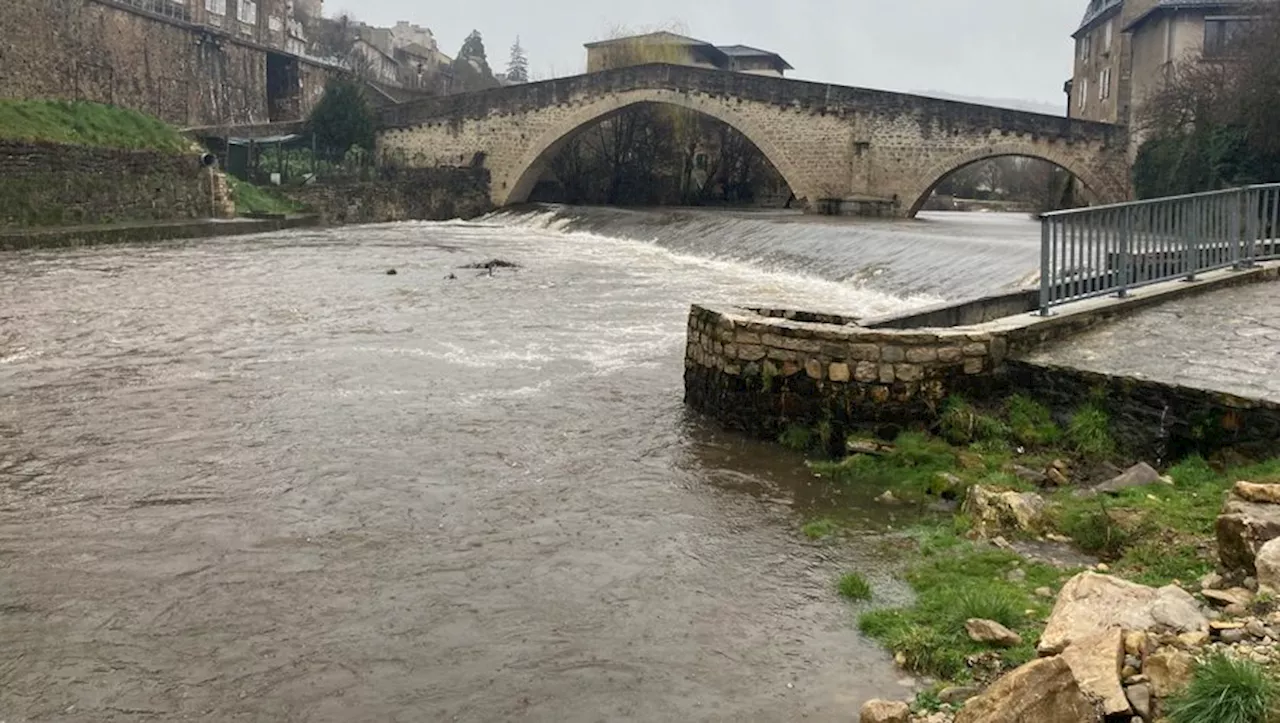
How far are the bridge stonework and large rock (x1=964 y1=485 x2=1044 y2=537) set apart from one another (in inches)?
938

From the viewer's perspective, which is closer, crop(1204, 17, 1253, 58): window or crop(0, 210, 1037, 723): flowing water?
crop(0, 210, 1037, 723): flowing water

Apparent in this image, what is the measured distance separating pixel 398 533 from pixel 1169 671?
13.1 ft

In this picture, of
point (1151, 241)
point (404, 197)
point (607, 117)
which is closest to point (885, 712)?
point (1151, 241)

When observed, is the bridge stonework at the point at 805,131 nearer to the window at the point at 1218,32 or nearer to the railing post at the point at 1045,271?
the window at the point at 1218,32

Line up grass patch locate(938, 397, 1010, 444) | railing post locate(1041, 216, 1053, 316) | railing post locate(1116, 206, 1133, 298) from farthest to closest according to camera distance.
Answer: railing post locate(1116, 206, 1133, 298) → railing post locate(1041, 216, 1053, 316) → grass patch locate(938, 397, 1010, 444)

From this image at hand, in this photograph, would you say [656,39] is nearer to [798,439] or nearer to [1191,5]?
[1191,5]

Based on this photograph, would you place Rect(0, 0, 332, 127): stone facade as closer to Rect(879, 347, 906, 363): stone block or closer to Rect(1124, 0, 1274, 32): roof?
Rect(879, 347, 906, 363): stone block

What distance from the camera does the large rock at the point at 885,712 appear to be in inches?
149

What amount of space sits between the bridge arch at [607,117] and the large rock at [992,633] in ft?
93.3

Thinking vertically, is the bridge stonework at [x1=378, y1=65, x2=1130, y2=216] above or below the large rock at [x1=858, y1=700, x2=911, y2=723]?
above

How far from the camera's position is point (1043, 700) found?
10.7 ft

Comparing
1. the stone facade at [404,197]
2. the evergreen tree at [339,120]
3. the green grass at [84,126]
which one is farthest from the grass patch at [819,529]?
the evergreen tree at [339,120]

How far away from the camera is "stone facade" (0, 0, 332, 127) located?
3061cm

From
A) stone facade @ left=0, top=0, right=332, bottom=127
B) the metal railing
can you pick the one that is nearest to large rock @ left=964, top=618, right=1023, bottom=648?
the metal railing
